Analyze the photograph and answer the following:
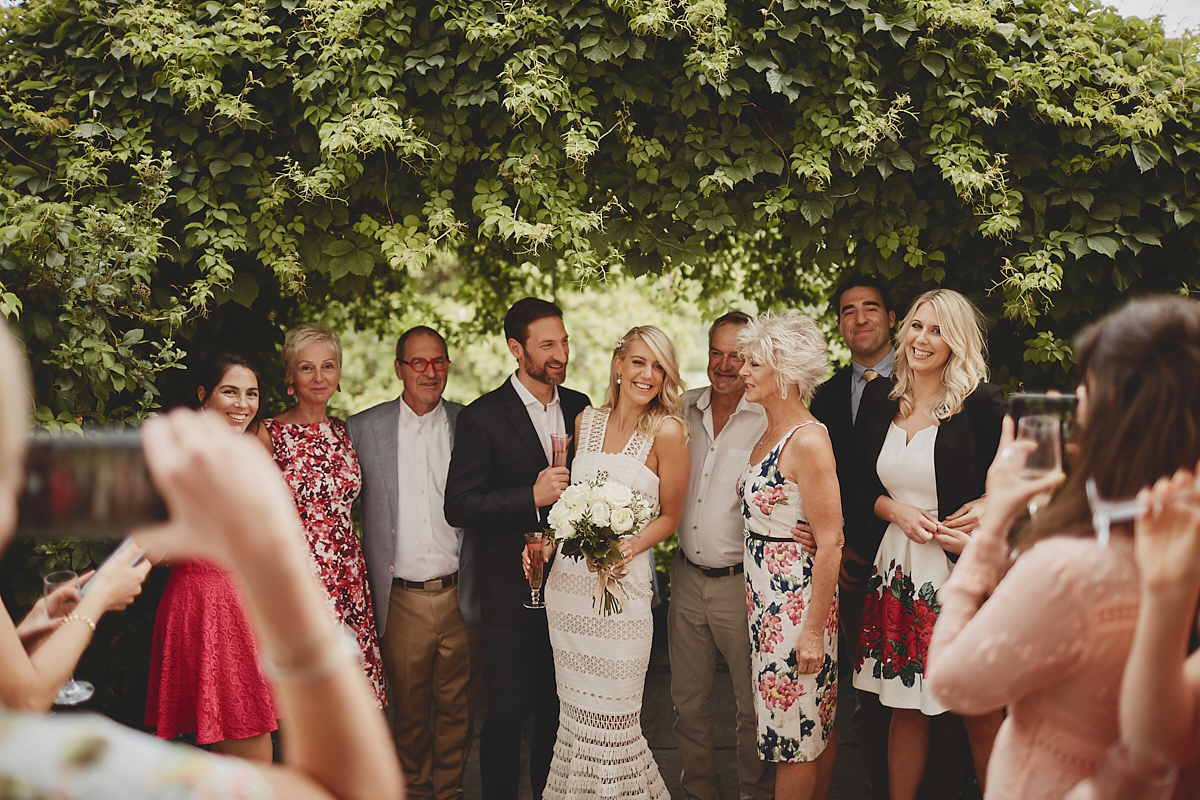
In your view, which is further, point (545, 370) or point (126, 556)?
point (545, 370)

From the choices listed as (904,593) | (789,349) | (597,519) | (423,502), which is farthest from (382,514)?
(904,593)

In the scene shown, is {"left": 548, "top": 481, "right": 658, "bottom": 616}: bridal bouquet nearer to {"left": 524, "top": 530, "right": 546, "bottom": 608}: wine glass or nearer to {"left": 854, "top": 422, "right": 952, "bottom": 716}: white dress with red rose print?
{"left": 524, "top": 530, "right": 546, "bottom": 608}: wine glass

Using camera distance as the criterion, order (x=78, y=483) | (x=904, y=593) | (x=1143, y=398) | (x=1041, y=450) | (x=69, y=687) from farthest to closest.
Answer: (x=904, y=593) → (x=69, y=687) → (x=1041, y=450) → (x=1143, y=398) → (x=78, y=483)

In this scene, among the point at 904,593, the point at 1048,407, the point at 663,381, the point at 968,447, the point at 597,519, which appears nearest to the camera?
the point at 1048,407

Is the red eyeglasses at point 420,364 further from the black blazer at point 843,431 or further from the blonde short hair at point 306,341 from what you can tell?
the black blazer at point 843,431

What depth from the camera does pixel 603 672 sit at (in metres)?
3.60

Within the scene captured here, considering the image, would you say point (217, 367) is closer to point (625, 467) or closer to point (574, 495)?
point (574, 495)

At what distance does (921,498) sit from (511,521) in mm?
1851

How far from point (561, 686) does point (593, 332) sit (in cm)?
482

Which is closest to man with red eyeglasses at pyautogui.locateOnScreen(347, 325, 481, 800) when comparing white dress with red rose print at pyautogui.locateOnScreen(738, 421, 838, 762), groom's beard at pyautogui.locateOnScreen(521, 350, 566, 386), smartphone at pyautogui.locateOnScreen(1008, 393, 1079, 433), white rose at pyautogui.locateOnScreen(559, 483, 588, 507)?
groom's beard at pyautogui.locateOnScreen(521, 350, 566, 386)

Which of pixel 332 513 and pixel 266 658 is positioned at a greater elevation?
pixel 266 658

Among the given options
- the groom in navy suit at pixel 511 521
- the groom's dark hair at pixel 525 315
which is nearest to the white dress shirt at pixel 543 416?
the groom in navy suit at pixel 511 521

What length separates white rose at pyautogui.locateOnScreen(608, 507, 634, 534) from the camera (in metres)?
3.29

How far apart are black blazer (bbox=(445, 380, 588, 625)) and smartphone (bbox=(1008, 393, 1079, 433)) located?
2.32 metres
